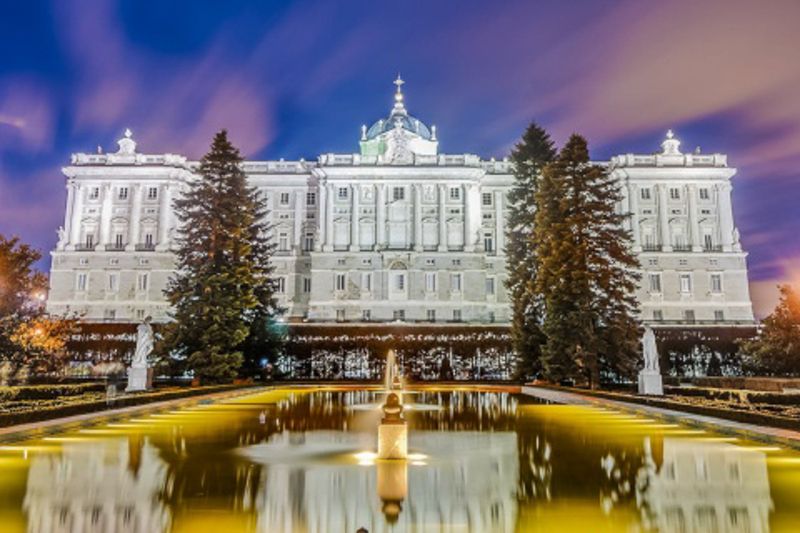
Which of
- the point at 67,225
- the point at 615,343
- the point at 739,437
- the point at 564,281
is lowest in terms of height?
the point at 739,437

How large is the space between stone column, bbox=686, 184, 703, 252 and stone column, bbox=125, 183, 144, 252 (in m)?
59.2

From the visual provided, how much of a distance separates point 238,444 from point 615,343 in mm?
17898

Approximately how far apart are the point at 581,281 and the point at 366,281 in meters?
36.2

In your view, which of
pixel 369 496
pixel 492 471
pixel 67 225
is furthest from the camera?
pixel 67 225

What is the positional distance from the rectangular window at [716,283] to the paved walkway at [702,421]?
4878 cm

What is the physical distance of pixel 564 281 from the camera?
24.8 metres

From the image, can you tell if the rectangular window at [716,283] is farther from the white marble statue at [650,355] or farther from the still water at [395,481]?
the still water at [395,481]

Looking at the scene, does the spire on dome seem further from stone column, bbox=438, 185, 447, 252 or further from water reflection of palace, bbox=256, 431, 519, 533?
water reflection of palace, bbox=256, 431, 519, 533

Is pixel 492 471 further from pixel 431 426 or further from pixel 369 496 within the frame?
pixel 431 426

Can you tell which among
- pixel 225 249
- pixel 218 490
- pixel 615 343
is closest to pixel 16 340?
pixel 225 249

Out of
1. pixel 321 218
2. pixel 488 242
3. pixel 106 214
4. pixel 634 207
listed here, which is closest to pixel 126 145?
pixel 106 214

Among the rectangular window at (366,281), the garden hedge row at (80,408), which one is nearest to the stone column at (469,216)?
the rectangular window at (366,281)

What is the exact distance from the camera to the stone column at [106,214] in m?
62.2

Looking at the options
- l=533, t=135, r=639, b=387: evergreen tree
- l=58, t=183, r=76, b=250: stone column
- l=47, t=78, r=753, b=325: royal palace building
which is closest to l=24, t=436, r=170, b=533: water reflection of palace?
l=533, t=135, r=639, b=387: evergreen tree
